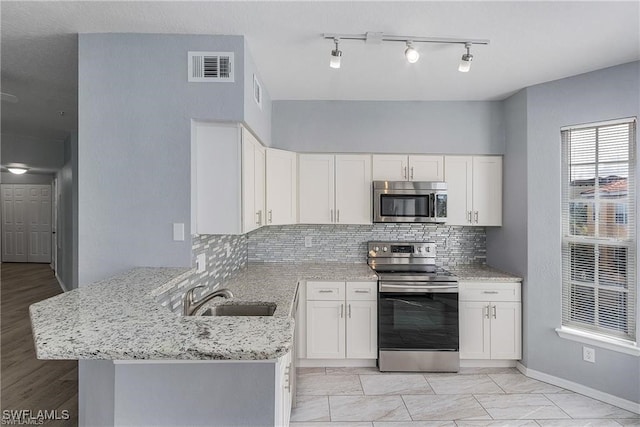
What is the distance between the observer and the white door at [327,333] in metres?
3.25

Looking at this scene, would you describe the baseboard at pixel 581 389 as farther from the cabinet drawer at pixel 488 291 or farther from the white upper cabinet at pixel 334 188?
the white upper cabinet at pixel 334 188

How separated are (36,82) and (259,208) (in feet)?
7.49

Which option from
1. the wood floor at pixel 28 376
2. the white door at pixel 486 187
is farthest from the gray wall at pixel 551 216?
→ the wood floor at pixel 28 376

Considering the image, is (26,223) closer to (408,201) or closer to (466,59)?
(408,201)

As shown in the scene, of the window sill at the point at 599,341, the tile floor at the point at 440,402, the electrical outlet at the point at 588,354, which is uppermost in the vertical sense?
the window sill at the point at 599,341

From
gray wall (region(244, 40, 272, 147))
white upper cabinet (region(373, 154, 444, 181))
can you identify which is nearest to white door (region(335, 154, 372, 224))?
white upper cabinet (region(373, 154, 444, 181))

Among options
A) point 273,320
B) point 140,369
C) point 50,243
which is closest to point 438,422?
point 273,320

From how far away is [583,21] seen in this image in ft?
6.66

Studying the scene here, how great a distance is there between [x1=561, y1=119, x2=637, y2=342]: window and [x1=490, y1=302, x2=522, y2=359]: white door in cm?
38

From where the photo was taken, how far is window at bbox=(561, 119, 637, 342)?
8.79 ft

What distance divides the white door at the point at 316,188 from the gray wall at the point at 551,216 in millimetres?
1773

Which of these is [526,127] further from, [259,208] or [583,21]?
[259,208]

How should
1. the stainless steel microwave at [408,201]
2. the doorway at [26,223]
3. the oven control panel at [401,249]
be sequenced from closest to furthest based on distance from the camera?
1. the stainless steel microwave at [408,201]
2. the oven control panel at [401,249]
3. the doorway at [26,223]

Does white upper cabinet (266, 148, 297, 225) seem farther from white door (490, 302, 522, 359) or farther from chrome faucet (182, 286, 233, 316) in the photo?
white door (490, 302, 522, 359)
